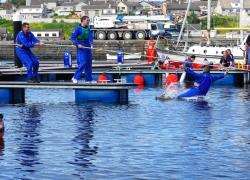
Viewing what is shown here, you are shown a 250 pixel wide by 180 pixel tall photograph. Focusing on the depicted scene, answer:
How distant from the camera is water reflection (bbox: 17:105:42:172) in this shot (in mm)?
22400

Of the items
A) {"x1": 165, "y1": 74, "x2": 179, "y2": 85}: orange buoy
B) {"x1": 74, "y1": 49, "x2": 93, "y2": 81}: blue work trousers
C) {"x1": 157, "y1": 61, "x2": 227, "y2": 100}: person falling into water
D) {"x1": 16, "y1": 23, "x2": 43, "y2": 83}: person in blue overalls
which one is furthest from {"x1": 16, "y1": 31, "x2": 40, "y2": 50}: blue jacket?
{"x1": 165, "y1": 74, "x2": 179, "y2": 85}: orange buoy

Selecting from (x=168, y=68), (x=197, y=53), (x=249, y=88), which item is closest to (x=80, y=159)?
(x=249, y=88)

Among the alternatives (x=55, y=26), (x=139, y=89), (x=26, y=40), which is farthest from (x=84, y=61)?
(x=55, y=26)

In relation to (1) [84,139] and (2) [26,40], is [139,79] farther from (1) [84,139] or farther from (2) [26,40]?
(1) [84,139]

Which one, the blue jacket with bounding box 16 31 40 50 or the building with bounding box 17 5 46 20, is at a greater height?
the blue jacket with bounding box 16 31 40 50

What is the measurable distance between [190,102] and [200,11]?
519 feet

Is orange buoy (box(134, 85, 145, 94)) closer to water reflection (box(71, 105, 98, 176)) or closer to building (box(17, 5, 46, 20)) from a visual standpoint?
water reflection (box(71, 105, 98, 176))

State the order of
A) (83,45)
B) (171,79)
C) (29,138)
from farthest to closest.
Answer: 1. (171,79)
2. (83,45)
3. (29,138)

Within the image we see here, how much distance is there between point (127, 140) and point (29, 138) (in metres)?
2.81

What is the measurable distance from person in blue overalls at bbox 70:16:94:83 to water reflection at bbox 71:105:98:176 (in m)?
1.56

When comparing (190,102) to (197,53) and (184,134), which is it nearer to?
(184,134)

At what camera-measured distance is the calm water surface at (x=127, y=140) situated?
69.4 feet

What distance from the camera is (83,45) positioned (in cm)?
3444

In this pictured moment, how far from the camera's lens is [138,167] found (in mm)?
21469
